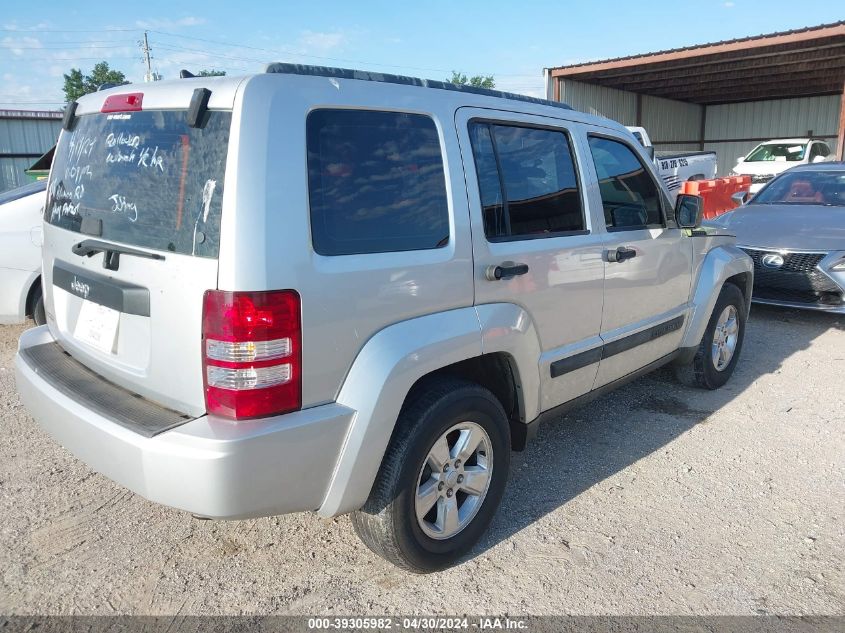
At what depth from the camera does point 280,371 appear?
2.18 meters

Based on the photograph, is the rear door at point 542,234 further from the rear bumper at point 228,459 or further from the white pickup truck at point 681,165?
the white pickup truck at point 681,165

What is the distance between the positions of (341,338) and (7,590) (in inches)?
68.0

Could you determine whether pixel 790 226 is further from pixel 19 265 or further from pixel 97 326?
pixel 19 265

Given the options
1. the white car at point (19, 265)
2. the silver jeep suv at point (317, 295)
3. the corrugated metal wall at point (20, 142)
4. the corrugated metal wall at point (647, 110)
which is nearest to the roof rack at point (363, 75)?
the silver jeep suv at point (317, 295)

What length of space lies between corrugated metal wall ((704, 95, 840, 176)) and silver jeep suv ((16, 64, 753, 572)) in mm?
30881

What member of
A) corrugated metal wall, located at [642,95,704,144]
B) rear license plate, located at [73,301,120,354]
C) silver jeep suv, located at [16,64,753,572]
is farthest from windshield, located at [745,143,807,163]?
rear license plate, located at [73,301,120,354]

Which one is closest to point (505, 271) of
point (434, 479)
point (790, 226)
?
point (434, 479)

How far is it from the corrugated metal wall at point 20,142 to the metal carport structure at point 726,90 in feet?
63.7

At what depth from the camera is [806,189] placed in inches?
312

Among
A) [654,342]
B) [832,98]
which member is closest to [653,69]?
[832,98]

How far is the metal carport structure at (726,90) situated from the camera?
1750 centimetres

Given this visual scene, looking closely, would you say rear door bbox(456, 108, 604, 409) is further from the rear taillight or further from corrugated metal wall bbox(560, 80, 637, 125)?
corrugated metal wall bbox(560, 80, 637, 125)

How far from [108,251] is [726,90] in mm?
29054

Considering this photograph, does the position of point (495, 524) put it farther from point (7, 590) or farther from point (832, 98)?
Result: point (832, 98)
